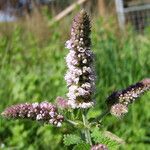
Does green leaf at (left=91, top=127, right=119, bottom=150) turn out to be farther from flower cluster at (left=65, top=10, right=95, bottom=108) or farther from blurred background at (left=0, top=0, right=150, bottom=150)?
blurred background at (left=0, top=0, right=150, bottom=150)

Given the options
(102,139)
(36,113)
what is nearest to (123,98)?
(102,139)

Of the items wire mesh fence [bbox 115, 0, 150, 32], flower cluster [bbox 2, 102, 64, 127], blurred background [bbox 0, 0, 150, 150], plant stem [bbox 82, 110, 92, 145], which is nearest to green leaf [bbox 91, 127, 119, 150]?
plant stem [bbox 82, 110, 92, 145]

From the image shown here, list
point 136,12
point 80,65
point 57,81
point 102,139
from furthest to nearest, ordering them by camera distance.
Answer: point 136,12, point 57,81, point 102,139, point 80,65

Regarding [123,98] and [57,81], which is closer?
[123,98]

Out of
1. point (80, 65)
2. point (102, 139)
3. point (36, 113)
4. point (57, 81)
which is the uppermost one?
point (80, 65)

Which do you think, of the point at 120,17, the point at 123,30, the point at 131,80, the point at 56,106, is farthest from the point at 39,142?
the point at 120,17

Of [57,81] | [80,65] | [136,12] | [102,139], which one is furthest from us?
[136,12]

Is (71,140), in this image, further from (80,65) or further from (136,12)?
(136,12)
